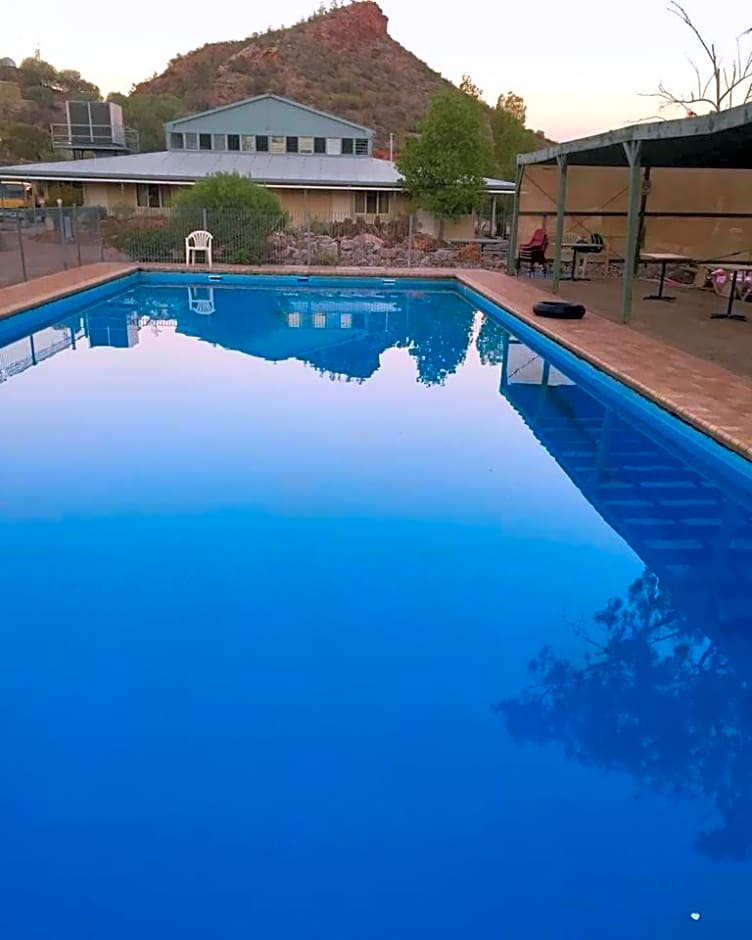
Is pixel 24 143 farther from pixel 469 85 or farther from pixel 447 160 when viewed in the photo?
pixel 447 160

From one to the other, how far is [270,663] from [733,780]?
174 cm

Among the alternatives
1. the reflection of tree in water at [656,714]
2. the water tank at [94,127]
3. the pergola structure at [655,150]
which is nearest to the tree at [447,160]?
the pergola structure at [655,150]

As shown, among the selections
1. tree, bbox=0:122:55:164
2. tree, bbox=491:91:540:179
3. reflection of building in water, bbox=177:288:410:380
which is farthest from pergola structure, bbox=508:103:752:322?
tree, bbox=0:122:55:164

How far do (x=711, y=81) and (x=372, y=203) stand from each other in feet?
37.8

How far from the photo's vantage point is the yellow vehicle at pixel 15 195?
26500mm

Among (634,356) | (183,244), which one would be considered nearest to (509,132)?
(183,244)

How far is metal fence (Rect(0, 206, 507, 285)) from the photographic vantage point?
1546 cm

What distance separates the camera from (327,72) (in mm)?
58938

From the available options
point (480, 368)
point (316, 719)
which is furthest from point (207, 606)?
point (480, 368)

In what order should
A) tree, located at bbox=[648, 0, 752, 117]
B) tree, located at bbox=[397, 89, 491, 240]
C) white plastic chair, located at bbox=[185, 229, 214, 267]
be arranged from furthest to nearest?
tree, located at bbox=[648, 0, 752, 117] → tree, located at bbox=[397, 89, 491, 240] → white plastic chair, located at bbox=[185, 229, 214, 267]

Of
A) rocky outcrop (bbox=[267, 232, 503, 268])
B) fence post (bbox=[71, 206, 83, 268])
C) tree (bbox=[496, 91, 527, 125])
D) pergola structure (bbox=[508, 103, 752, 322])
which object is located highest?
tree (bbox=[496, 91, 527, 125])

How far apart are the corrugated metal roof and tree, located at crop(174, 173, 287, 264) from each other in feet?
21.3

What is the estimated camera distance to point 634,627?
12.4ft

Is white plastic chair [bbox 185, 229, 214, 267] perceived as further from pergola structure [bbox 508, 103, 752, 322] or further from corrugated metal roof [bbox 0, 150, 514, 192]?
corrugated metal roof [bbox 0, 150, 514, 192]
